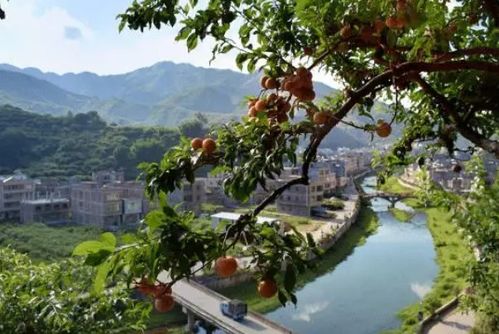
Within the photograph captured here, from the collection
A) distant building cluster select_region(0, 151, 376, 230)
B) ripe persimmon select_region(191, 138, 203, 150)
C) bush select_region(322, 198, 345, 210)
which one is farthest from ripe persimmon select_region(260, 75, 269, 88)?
bush select_region(322, 198, 345, 210)

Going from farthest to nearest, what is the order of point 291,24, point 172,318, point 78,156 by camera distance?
point 78,156 < point 172,318 < point 291,24

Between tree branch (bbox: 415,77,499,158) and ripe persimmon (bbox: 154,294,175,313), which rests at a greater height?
tree branch (bbox: 415,77,499,158)

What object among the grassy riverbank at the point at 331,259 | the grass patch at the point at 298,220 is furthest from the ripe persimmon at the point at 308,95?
the grass patch at the point at 298,220

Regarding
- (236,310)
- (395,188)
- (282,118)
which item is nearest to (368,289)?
(236,310)

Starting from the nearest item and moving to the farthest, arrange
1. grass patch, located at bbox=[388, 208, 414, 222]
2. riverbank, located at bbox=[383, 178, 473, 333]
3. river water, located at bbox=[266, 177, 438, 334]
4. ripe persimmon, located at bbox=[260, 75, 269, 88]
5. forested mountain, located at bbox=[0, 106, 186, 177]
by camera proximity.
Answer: ripe persimmon, located at bbox=[260, 75, 269, 88] → riverbank, located at bbox=[383, 178, 473, 333] → river water, located at bbox=[266, 177, 438, 334] → grass patch, located at bbox=[388, 208, 414, 222] → forested mountain, located at bbox=[0, 106, 186, 177]

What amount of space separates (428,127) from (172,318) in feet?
43.8

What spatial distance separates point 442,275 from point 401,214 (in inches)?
584

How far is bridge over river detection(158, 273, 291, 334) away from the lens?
12.6 m

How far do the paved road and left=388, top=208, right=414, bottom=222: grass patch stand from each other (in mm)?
19225

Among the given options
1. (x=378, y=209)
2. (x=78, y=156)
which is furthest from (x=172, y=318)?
(x=78, y=156)

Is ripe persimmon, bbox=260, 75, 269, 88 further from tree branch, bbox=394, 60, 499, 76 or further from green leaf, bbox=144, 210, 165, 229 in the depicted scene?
green leaf, bbox=144, 210, 165, 229

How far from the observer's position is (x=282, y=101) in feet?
5.85

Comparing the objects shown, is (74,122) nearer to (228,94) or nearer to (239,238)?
(239,238)

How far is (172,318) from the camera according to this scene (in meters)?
15.2
